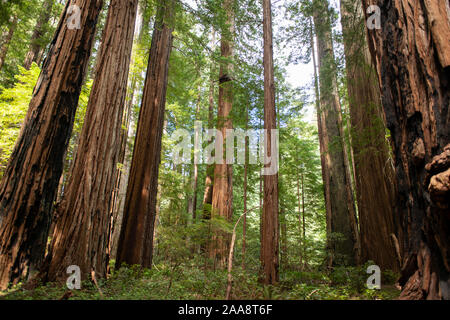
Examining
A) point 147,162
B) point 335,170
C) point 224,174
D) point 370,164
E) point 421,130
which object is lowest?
point 421,130

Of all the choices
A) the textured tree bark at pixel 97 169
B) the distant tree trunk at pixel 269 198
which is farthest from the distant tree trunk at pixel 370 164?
the textured tree bark at pixel 97 169

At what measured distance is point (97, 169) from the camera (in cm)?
356

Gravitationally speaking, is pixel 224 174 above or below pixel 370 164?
above

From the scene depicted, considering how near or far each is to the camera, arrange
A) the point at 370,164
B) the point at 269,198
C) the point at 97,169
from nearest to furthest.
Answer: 1. the point at 97,169
2. the point at 269,198
3. the point at 370,164

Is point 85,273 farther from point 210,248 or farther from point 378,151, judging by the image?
point 378,151

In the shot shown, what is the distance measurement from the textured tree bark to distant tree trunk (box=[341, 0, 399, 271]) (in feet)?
17.2

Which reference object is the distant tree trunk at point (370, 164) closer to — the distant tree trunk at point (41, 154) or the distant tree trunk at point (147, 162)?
the distant tree trunk at point (147, 162)

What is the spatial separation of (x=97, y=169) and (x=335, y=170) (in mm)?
7286

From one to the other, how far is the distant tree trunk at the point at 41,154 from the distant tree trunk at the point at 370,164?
583cm

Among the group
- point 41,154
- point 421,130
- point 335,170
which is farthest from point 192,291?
point 335,170

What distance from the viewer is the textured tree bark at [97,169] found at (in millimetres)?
3105

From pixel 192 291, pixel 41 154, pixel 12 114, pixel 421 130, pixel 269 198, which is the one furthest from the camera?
pixel 12 114

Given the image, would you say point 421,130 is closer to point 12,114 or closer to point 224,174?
point 224,174
